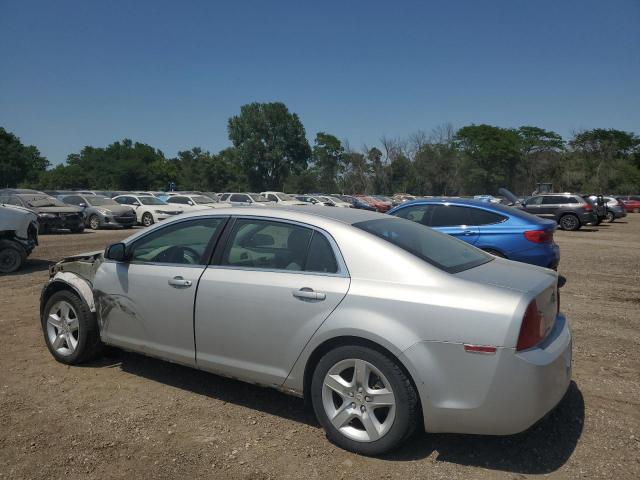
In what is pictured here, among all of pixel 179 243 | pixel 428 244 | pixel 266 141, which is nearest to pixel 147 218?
pixel 179 243

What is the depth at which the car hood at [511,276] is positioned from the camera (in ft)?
9.82

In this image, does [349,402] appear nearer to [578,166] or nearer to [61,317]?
[61,317]

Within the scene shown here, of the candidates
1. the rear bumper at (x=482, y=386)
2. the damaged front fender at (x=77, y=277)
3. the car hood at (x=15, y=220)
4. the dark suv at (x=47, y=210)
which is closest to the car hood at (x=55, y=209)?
the dark suv at (x=47, y=210)

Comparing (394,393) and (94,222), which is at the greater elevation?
(394,393)

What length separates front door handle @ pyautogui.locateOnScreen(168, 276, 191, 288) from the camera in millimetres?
3710

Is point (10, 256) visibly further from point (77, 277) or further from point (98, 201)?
point (98, 201)

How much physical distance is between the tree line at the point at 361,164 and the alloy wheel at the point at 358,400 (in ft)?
262

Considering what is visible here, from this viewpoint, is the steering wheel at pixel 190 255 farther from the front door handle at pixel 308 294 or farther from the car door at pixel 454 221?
the car door at pixel 454 221

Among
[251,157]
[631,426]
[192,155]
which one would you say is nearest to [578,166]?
[251,157]

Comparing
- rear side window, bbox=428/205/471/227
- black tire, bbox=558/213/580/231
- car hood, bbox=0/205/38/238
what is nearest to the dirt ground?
rear side window, bbox=428/205/471/227

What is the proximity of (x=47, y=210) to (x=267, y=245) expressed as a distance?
1733 centimetres

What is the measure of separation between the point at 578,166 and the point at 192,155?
69.3 metres

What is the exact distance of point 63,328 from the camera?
457 centimetres

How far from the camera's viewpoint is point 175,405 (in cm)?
377
